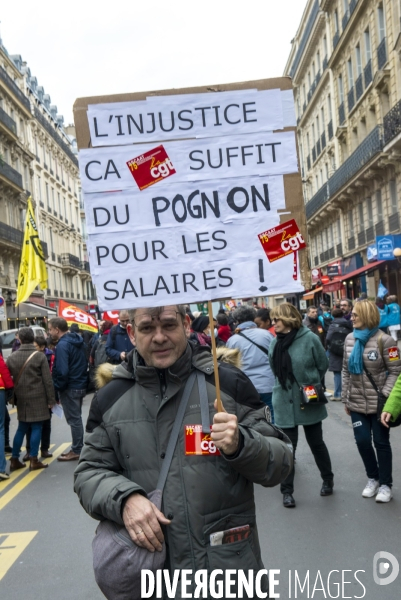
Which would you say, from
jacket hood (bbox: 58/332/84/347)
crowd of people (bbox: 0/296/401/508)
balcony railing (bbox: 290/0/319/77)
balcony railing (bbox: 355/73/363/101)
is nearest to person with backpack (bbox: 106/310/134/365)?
jacket hood (bbox: 58/332/84/347)

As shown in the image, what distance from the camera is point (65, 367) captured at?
8727mm

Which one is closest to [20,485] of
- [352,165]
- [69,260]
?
[352,165]

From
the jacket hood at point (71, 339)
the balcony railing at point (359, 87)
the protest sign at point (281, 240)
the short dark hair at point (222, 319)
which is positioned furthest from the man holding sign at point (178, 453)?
the balcony railing at point (359, 87)

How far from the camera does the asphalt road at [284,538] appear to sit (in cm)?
436

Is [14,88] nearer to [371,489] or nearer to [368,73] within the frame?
[368,73]

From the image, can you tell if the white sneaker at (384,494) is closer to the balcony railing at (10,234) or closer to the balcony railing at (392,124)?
the balcony railing at (392,124)

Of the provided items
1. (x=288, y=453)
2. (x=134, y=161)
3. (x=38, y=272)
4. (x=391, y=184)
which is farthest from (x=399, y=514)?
(x=391, y=184)

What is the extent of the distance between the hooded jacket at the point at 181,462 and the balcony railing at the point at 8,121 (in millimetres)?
39777

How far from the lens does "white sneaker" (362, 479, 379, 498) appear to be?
5.94 m

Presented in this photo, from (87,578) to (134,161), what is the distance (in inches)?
122

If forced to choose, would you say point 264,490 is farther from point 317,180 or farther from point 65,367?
point 317,180

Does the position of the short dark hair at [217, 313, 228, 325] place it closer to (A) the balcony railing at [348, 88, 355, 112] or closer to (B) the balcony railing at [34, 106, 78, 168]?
(A) the balcony railing at [348, 88, 355, 112]

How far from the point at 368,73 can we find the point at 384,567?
27510 millimetres

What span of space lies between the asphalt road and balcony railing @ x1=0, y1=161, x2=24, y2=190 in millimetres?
34776
